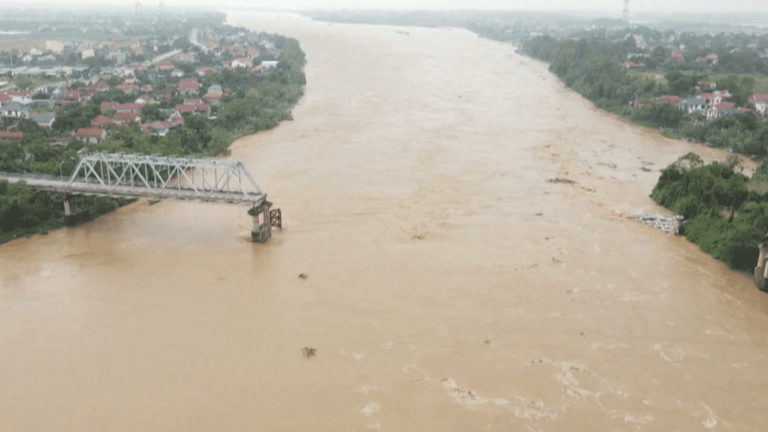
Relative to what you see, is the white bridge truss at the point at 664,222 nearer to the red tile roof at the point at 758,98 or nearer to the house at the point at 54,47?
the red tile roof at the point at 758,98

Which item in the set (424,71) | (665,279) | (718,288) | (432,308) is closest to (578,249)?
(665,279)

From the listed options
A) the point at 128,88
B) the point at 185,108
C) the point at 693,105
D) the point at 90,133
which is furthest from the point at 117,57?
the point at 693,105

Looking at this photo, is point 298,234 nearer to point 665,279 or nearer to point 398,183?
point 398,183

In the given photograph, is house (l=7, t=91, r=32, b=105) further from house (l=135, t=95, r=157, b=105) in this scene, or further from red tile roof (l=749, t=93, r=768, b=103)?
red tile roof (l=749, t=93, r=768, b=103)

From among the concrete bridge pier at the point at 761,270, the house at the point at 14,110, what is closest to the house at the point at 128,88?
the house at the point at 14,110

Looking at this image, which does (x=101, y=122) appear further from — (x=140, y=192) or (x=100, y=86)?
(x=100, y=86)
